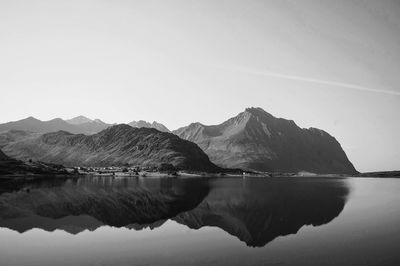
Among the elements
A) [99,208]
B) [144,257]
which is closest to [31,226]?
[99,208]

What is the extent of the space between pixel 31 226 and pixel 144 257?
27.8 m

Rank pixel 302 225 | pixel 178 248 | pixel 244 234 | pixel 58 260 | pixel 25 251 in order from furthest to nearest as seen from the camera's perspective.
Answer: pixel 302 225 → pixel 244 234 → pixel 178 248 → pixel 25 251 → pixel 58 260

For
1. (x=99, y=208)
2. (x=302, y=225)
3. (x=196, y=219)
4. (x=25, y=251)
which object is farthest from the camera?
(x=99, y=208)

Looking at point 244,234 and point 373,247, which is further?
point 244,234

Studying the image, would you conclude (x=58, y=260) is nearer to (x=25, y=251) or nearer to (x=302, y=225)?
(x=25, y=251)

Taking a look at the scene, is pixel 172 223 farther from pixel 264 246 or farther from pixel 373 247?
pixel 373 247

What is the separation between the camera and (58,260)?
36.8 meters

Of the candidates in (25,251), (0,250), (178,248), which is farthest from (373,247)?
(0,250)

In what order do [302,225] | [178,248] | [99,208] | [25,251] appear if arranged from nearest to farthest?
1. [25,251]
2. [178,248]
3. [302,225]
4. [99,208]

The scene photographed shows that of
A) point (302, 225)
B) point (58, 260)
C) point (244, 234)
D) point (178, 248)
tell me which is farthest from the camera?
point (302, 225)

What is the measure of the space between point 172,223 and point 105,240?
18295mm

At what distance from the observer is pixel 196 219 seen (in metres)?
67.9

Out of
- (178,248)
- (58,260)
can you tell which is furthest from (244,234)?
(58,260)

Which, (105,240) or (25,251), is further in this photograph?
(105,240)
